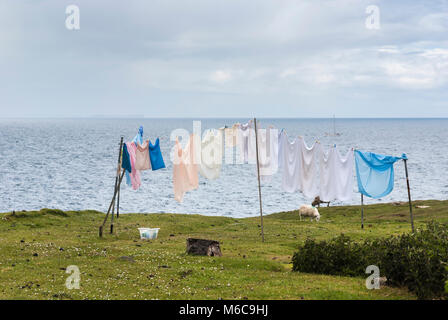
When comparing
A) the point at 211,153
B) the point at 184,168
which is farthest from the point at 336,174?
the point at 184,168

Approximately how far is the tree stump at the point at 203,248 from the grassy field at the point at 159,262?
540 mm

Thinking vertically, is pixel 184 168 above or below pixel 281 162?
below

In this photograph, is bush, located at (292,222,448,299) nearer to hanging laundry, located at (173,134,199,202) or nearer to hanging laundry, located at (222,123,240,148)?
hanging laundry, located at (173,134,199,202)

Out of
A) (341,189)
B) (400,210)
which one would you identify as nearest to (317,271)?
(341,189)

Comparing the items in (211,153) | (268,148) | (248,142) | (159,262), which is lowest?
(159,262)

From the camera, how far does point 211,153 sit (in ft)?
87.6

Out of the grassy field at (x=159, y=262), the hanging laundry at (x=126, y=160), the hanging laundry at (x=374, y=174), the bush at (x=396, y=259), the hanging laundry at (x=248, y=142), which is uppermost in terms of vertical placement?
the hanging laundry at (x=248, y=142)

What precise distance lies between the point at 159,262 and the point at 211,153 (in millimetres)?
8506

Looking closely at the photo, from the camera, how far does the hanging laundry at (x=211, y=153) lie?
26.5 metres

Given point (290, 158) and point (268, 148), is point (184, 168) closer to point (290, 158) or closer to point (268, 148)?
point (268, 148)

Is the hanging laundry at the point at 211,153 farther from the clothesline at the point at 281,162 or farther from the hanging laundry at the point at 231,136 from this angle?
the hanging laundry at the point at 231,136

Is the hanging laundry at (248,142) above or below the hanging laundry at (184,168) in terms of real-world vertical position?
above
